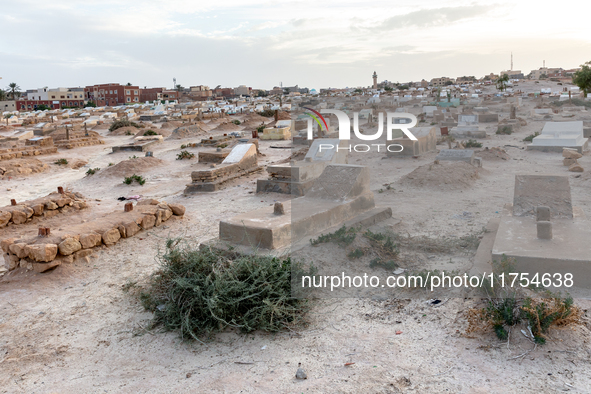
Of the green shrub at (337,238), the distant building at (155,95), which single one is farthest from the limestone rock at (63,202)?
the distant building at (155,95)

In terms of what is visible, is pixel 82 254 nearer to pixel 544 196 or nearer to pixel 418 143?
pixel 544 196

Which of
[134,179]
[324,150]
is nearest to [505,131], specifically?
[324,150]

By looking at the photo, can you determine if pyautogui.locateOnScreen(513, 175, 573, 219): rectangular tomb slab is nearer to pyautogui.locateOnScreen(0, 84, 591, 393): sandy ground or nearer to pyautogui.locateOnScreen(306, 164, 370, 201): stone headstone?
pyautogui.locateOnScreen(0, 84, 591, 393): sandy ground

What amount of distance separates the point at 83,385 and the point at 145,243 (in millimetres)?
3514

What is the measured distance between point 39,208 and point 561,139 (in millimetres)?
13399

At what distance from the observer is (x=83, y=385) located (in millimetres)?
3617

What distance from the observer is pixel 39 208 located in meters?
8.57

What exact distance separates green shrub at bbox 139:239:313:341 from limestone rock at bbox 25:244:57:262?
196 cm

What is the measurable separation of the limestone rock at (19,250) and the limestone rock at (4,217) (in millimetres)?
2438

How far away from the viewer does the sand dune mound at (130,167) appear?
13535 millimetres

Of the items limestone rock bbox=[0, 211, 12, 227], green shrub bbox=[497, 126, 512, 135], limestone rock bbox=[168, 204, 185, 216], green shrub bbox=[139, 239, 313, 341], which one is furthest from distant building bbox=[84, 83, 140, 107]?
green shrub bbox=[139, 239, 313, 341]

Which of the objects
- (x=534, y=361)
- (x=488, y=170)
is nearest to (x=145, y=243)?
(x=534, y=361)

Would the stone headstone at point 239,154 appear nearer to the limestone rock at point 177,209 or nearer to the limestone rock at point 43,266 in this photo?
the limestone rock at point 177,209

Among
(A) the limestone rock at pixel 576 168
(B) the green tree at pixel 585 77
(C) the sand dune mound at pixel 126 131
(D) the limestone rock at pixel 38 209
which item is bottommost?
(D) the limestone rock at pixel 38 209
